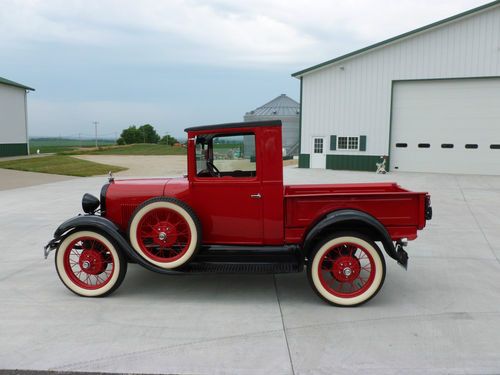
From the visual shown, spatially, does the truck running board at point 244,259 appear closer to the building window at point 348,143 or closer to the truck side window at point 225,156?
the truck side window at point 225,156

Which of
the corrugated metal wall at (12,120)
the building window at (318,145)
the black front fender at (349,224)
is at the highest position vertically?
the corrugated metal wall at (12,120)

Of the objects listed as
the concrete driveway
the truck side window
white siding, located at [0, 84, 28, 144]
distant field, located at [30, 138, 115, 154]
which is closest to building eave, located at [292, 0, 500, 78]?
the concrete driveway

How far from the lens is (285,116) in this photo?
3406 cm

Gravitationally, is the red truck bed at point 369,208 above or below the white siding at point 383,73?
below

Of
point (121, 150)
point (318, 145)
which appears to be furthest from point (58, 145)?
point (318, 145)

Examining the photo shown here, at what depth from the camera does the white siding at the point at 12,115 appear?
2695 centimetres

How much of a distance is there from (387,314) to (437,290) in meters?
1.00

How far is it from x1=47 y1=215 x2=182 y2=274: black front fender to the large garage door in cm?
1901

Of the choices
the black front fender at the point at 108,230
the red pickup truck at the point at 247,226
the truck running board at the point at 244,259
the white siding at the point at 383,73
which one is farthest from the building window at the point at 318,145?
the black front fender at the point at 108,230

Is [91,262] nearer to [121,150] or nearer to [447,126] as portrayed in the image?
[447,126]

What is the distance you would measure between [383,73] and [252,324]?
19.6 m

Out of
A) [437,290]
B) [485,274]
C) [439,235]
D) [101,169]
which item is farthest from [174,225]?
[101,169]

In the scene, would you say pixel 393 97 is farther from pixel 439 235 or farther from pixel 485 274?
pixel 485 274

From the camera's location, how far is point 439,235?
7.18m
